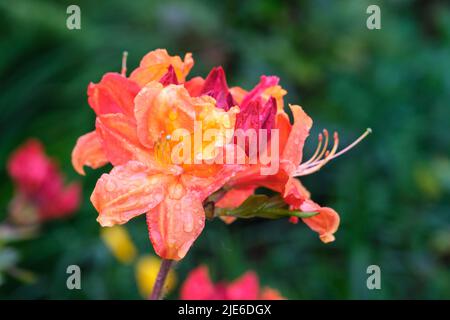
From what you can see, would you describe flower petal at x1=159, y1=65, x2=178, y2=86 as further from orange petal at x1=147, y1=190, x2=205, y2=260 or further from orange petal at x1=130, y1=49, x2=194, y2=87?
orange petal at x1=147, y1=190, x2=205, y2=260

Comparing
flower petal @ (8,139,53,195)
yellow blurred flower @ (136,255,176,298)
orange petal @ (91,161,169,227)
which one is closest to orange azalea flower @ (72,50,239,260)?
orange petal @ (91,161,169,227)

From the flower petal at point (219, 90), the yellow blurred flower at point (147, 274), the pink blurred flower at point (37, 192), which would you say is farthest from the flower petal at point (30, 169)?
the flower petal at point (219, 90)

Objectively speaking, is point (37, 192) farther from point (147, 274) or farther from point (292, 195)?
point (292, 195)

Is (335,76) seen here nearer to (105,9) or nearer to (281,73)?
(281,73)

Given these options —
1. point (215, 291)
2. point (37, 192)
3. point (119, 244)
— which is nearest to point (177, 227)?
point (215, 291)

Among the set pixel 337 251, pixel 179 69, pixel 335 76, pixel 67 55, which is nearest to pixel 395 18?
pixel 335 76

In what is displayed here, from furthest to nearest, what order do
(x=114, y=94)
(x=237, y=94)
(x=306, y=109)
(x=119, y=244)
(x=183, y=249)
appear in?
(x=306, y=109)
(x=119, y=244)
(x=237, y=94)
(x=114, y=94)
(x=183, y=249)
